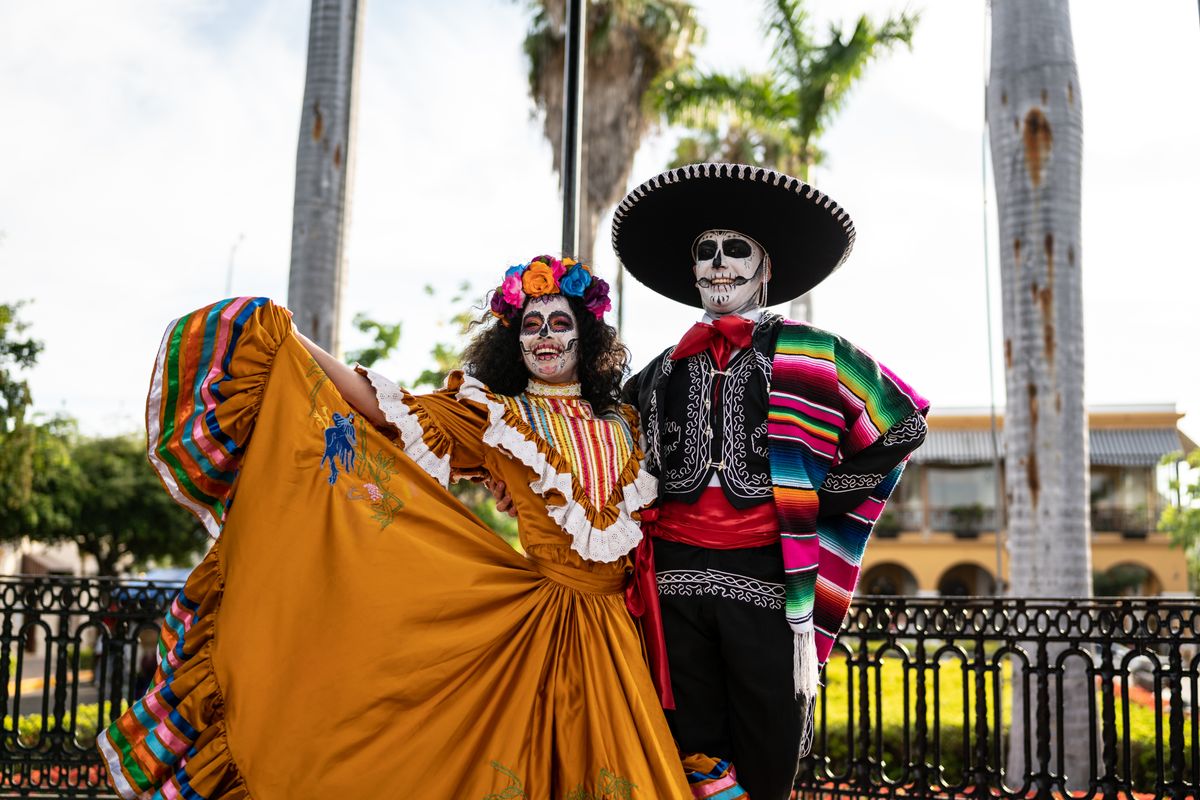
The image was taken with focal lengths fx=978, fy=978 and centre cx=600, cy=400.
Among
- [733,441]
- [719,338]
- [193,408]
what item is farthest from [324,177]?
[733,441]

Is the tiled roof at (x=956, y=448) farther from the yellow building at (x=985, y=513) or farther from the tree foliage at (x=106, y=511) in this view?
the tree foliage at (x=106, y=511)

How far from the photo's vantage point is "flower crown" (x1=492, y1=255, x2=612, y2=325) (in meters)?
3.34

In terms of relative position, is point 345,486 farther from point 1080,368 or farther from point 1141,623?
point 1080,368

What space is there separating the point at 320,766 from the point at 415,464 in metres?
0.93

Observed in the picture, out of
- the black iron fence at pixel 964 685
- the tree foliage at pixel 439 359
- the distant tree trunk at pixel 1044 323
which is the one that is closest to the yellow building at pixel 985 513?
the tree foliage at pixel 439 359

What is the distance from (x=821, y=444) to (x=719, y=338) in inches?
19.5

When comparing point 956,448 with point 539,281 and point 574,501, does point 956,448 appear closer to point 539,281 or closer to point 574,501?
point 539,281

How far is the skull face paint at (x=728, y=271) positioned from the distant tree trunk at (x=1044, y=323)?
11.4 ft

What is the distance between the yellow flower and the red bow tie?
0.49 m

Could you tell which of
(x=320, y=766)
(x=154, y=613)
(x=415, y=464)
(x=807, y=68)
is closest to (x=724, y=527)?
(x=415, y=464)

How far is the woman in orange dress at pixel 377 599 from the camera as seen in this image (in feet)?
8.95

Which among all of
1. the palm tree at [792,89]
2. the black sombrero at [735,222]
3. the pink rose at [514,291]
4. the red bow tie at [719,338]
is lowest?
the red bow tie at [719,338]

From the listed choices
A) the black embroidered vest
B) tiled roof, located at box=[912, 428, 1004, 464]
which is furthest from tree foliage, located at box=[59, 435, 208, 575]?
the black embroidered vest

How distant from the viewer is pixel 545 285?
3.34 metres
